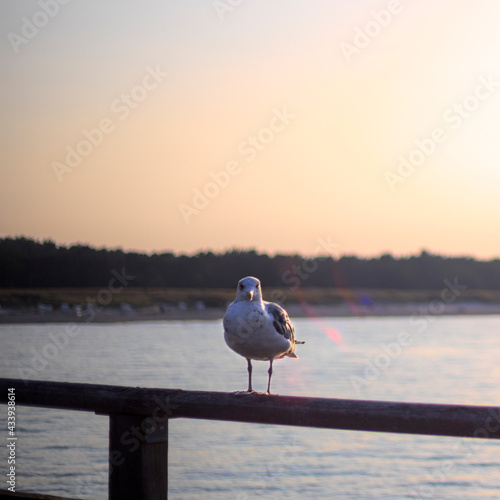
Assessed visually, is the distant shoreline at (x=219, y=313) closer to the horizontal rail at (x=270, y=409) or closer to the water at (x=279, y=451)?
the water at (x=279, y=451)

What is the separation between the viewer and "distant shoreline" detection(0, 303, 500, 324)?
161 ft

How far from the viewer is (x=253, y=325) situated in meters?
4.98

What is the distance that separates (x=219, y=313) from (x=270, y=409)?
273ft

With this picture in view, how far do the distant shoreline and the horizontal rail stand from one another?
41.4 m

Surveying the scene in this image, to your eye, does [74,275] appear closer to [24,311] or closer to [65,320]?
[24,311]

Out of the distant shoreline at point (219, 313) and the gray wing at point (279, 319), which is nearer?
the gray wing at point (279, 319)

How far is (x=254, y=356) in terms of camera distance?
5.22 meters

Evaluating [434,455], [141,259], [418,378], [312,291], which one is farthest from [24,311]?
[312,291]

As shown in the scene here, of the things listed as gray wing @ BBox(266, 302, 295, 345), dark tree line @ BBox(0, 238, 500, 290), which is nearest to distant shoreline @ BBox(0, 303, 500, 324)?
dark tree line @ BBox(0, 238, 500, 290)

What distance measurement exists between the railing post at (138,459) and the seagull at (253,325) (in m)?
1.40

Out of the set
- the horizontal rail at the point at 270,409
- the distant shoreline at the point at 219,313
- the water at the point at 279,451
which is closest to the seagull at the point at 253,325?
the horizontal rail at the point at 270,409

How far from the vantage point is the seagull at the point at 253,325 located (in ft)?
16.3

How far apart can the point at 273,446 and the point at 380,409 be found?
53.9 feet

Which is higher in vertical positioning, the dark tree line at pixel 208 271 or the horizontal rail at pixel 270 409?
the dark tree line at pixel 208 271
